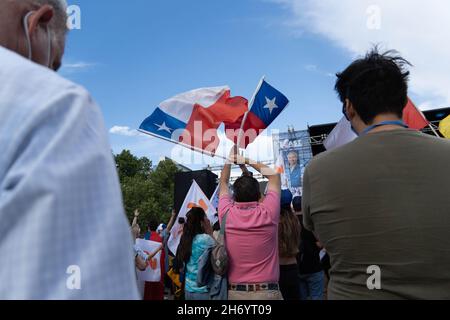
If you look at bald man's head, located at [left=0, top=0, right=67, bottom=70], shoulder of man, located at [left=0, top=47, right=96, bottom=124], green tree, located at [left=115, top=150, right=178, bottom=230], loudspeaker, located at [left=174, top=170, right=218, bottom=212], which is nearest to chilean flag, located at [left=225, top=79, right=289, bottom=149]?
bald man's head, located at [left=0, top=0, right=67, bottom=70]

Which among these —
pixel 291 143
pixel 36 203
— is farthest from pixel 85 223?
pixel 291 143

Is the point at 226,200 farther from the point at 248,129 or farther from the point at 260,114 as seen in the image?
the point at 260,114

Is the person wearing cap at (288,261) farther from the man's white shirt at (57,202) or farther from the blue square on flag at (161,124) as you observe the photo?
the man's white shirt at (57,202)

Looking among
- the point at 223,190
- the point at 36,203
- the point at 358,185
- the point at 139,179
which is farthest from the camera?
the point at 139,179

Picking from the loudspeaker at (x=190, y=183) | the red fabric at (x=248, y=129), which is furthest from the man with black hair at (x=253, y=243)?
the loudspeaker at (x=190, y=183)

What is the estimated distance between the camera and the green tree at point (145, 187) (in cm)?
3744

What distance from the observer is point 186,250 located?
13.8ft

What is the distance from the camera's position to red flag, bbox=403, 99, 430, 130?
439 centimetres

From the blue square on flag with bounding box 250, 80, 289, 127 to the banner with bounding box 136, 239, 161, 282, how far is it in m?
3.60

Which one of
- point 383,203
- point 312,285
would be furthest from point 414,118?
point 383,203

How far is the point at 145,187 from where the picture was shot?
38.7m

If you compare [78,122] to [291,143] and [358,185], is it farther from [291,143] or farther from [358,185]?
[291,143]

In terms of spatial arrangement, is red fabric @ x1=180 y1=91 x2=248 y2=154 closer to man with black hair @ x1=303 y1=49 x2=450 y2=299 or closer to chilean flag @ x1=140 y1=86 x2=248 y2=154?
chilean flag @ x1=140 y1=86 x2=248 y2=154
